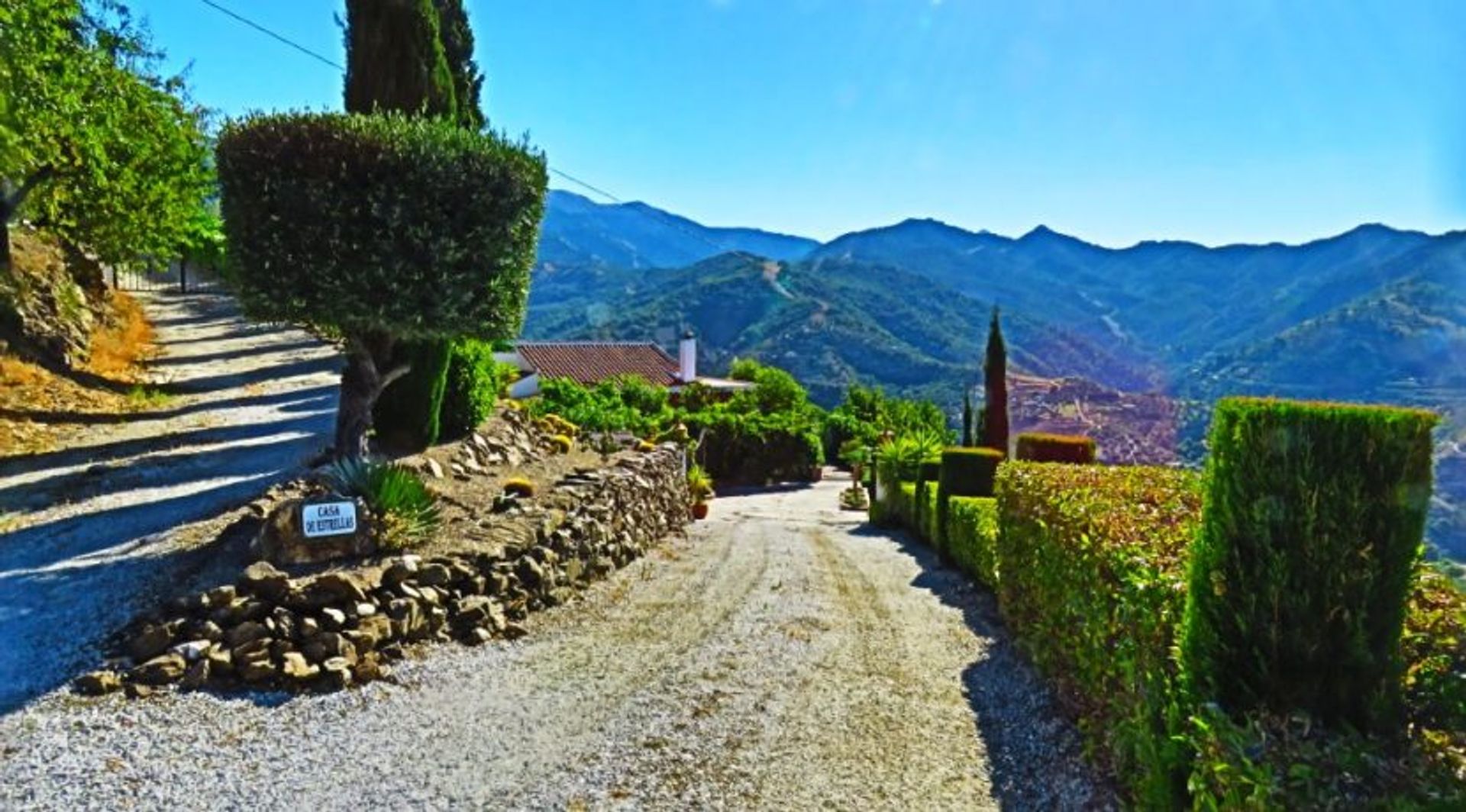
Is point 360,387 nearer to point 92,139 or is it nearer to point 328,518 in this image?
point 328,518

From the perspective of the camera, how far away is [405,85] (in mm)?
9211

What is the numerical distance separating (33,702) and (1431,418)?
658 centimetres

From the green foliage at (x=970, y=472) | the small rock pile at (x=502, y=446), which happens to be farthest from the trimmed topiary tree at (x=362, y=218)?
the green foliage at (x=970, y=472)

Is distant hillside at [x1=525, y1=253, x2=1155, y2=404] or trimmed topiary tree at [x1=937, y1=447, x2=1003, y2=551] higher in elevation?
distant hillside at [x1=525, y1=253, x2=1155, y2=404]

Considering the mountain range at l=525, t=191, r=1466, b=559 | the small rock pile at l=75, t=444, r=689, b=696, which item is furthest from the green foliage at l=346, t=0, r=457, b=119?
the mountain range at l=525, t=191, r=1466, b=559

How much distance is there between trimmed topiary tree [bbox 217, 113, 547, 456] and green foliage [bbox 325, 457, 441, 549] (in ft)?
4.72

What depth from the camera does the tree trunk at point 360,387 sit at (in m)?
8.01

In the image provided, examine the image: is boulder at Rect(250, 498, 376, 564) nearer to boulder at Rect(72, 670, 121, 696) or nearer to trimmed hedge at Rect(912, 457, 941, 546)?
boulder at Rect(72, 670, 121, 696)

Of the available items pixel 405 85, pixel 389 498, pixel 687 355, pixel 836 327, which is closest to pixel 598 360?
pixel 687 355

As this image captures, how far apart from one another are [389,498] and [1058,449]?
891 cm

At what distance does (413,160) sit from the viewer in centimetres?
718

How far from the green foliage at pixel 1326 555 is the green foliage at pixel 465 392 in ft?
28.3

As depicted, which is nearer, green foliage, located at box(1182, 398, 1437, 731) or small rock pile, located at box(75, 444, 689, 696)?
green foliage, located at box(1182, 398, 1437, 731)

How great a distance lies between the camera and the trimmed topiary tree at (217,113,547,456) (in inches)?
278
